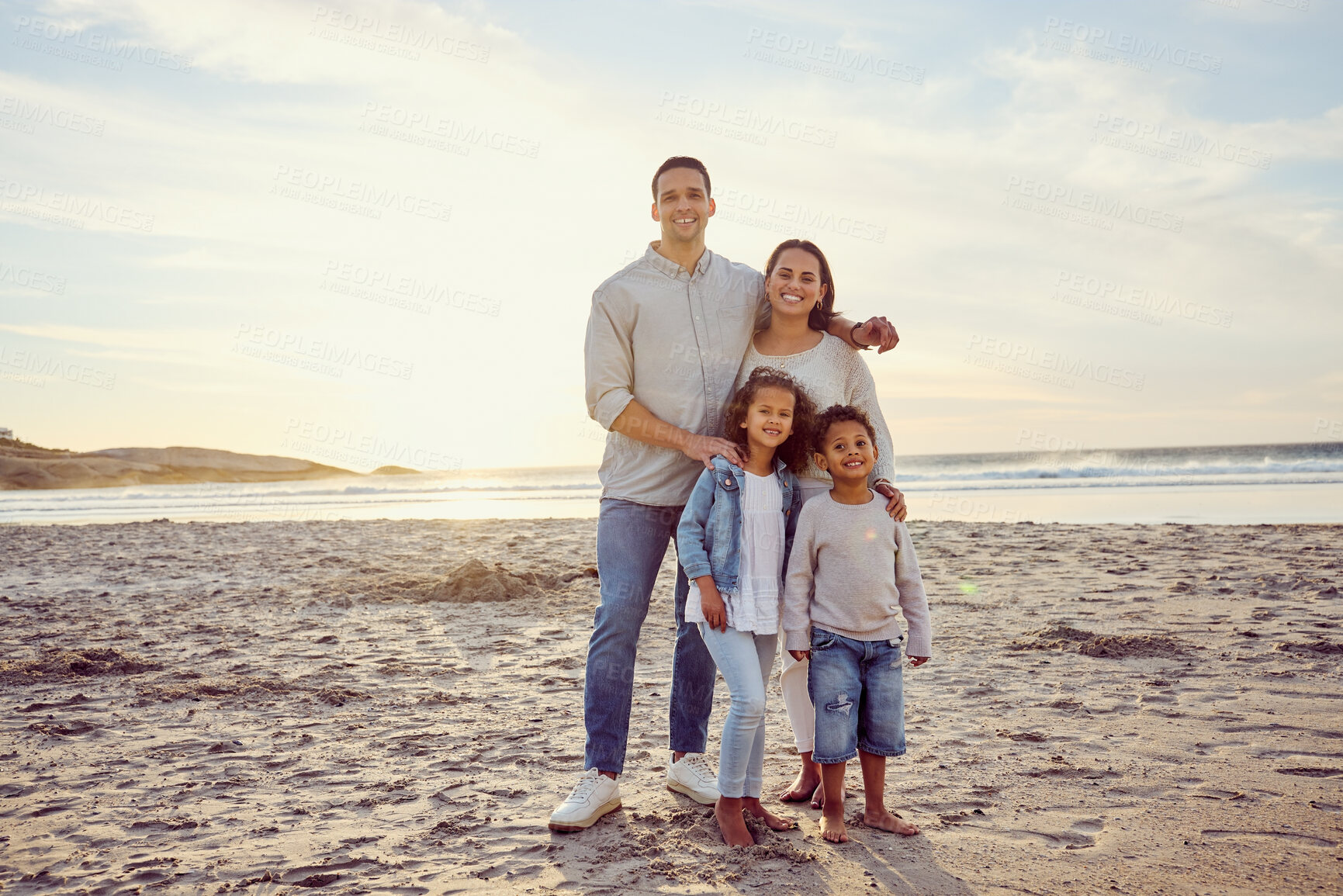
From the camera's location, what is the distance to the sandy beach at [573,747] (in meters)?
2.59

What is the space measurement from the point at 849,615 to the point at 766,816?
0.80 m

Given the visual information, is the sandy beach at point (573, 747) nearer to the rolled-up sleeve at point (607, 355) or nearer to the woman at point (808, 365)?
the woman at point (808, 365)

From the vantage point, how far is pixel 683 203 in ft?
10.3

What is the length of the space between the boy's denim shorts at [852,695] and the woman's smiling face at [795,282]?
1.21 meters

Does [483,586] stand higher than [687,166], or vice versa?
[687,166]

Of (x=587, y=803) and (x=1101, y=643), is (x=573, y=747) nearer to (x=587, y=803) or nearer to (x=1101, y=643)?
(x=587, y=803)

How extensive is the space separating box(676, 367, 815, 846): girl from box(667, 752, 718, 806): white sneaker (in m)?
0.23

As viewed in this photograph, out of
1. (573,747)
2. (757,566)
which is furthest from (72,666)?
(757,566)

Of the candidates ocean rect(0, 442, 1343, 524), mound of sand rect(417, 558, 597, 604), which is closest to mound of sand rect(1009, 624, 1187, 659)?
mound of sand rect(417, 558, 597, 604)

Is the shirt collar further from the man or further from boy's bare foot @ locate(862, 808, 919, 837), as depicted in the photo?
boy's bare foot @ locate(862, 808, 919, 837)

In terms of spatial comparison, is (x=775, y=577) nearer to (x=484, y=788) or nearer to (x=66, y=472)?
(x=484, y=788)

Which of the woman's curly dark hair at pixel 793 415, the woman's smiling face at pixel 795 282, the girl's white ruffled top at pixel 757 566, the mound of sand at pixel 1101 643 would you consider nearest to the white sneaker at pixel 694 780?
the girl's white ruffled top at pixel 757 566

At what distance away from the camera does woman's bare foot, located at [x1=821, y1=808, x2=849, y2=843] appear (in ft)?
9.09

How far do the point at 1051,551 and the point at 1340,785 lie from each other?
6.96 metres
